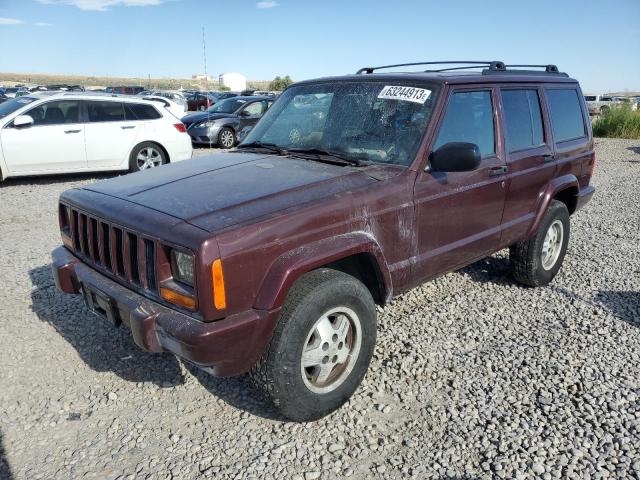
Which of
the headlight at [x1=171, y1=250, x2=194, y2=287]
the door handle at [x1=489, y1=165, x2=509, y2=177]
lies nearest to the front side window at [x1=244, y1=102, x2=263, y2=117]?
the door handle at [x1=489, y1=165, x2=509, y2=177]

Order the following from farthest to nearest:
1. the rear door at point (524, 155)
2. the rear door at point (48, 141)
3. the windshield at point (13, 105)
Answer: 1. the windshield at point (13, 105)
2. the rear door at point (48, 141)
3. the rear door at point (524, 155)

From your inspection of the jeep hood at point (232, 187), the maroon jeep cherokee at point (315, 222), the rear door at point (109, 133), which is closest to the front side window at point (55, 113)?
the rear door at point (109, 133)

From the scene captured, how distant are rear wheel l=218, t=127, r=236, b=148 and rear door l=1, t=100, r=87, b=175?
5.35m

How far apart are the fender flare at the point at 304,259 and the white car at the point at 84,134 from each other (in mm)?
6887

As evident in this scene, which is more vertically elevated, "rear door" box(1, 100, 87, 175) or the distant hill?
the distant hill

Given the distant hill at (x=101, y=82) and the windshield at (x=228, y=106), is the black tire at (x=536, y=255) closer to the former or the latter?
the windshield at (x=228, y=106)

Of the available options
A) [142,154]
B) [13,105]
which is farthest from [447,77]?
[13,105]

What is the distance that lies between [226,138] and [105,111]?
5.17m

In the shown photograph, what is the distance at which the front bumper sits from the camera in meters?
2.45

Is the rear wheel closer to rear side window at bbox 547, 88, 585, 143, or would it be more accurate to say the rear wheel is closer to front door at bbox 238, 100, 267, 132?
front door at bbox 238, 100, 267, 132

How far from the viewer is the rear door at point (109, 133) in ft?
31.6

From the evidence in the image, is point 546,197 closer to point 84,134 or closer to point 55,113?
point 84,134

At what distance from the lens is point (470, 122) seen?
384cm

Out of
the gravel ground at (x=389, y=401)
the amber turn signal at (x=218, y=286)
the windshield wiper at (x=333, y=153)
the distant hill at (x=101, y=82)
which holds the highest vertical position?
the distant hill at (x=101, y=82)
